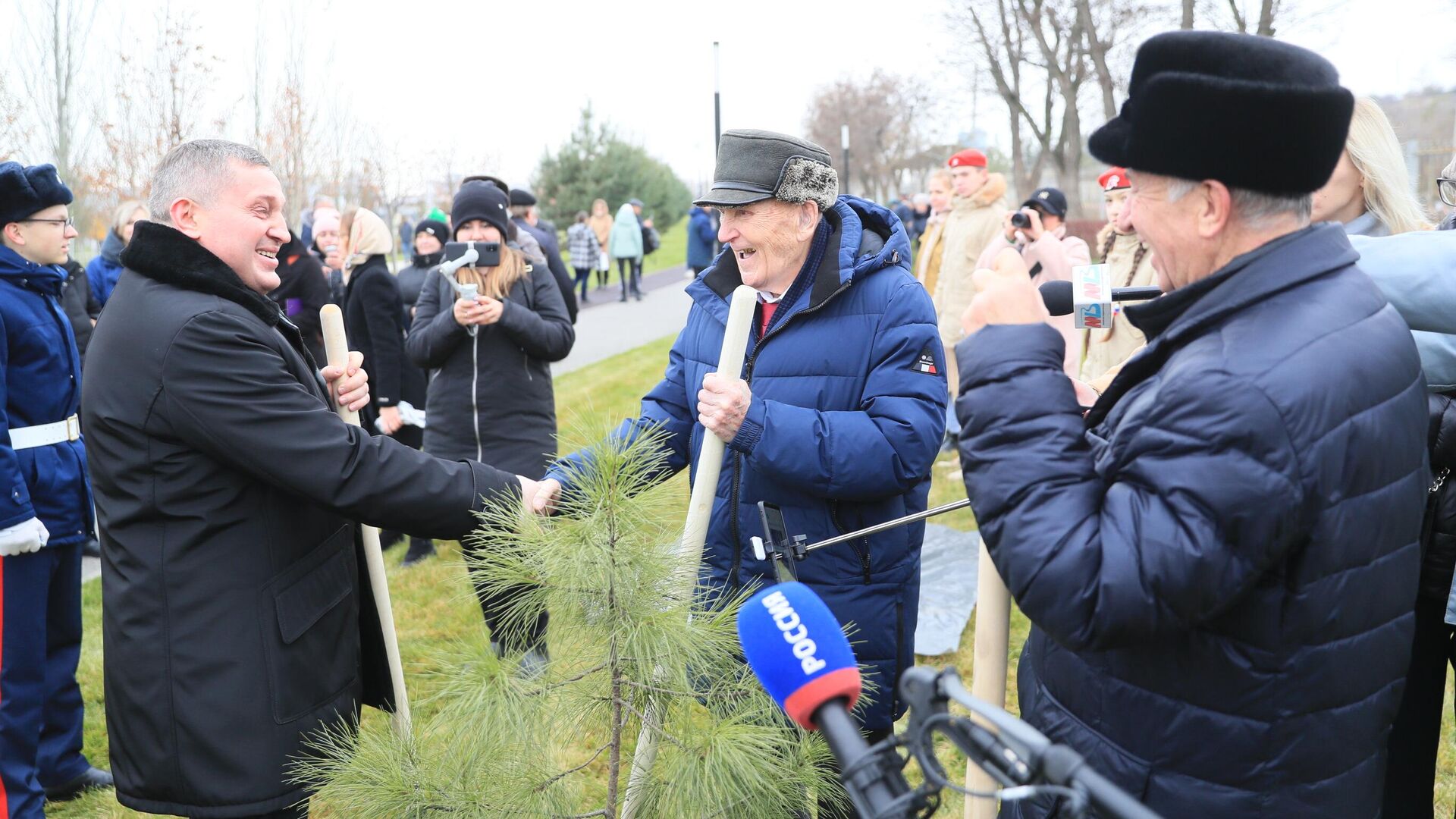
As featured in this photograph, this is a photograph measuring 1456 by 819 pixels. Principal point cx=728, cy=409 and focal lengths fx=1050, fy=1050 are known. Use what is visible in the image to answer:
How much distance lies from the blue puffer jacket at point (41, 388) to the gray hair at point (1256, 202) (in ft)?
11.7

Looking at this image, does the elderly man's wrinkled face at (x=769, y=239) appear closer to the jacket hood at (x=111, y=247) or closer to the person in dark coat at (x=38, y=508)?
the person in dark coat at (x=38, y=508)

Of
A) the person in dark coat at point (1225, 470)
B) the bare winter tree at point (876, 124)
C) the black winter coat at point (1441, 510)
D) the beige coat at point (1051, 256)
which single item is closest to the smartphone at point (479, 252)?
the beige coat at point (1051, 256)

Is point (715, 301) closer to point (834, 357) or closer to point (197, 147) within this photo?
point (834, 357)

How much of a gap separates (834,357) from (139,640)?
5.48 ft

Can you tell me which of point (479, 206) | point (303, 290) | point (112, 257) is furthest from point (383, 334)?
point (112, 257)

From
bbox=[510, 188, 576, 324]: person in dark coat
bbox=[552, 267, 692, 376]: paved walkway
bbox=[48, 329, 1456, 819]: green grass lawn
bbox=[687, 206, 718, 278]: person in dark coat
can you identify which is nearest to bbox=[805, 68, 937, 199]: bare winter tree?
bbox=[552, 267, 692, 376]: paved walkway

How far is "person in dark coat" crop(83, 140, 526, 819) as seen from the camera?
7.26 feet

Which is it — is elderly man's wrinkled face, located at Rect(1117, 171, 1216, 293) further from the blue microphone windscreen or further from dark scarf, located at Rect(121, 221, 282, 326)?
dark scarf, located at Rect(121, 221, 282, 326)

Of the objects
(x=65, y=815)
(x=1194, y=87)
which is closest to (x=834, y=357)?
(x=1194, y=87)

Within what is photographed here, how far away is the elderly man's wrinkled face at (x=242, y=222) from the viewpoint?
2379mm

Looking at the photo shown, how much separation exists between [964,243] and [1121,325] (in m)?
2.44

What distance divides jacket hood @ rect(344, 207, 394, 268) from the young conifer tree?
15.5ft

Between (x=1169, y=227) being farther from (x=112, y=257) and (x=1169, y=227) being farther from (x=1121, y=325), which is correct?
(x=112, y=257)

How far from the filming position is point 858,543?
250 centimetres
